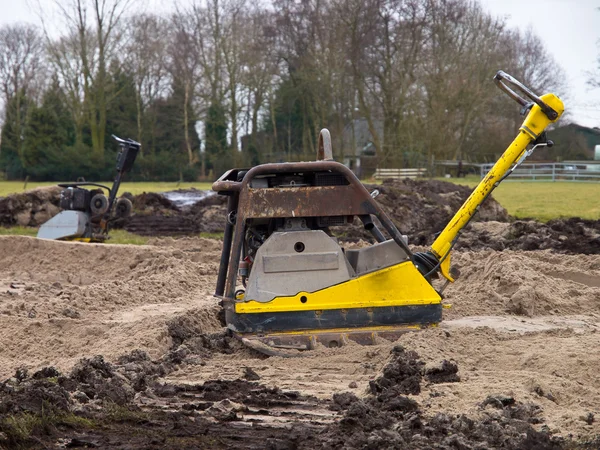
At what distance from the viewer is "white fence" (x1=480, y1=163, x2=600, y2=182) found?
123 ft

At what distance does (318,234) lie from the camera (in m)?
6.32

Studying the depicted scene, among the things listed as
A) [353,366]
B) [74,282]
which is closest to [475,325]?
[353,366]

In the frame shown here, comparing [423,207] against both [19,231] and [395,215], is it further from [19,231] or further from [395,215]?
[19,231]

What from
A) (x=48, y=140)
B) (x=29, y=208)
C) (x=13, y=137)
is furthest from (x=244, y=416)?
(x=13, y=137)

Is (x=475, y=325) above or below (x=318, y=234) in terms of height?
below

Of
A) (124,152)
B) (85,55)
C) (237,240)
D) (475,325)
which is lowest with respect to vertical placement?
(475,325)

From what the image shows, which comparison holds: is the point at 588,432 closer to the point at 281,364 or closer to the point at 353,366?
the point at 353,366

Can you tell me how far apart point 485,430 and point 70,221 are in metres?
10.1

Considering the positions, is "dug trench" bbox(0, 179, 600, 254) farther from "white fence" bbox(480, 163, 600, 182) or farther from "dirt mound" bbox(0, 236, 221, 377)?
"white fence" bbox(480, 163, 600, 182)

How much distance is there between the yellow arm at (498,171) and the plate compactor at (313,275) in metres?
0.22

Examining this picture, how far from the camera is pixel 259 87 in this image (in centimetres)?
4272

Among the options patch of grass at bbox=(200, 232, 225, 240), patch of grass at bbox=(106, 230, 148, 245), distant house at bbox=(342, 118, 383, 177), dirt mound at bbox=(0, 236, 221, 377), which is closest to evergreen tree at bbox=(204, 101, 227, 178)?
distant house at bbox=(342, 118, 383, 177)

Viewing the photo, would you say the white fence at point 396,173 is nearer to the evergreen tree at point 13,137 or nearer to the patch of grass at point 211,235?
the evergreen tree at point 13,137

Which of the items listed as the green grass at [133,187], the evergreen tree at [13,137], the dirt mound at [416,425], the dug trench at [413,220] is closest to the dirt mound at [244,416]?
the dirt mound at [416,425]
